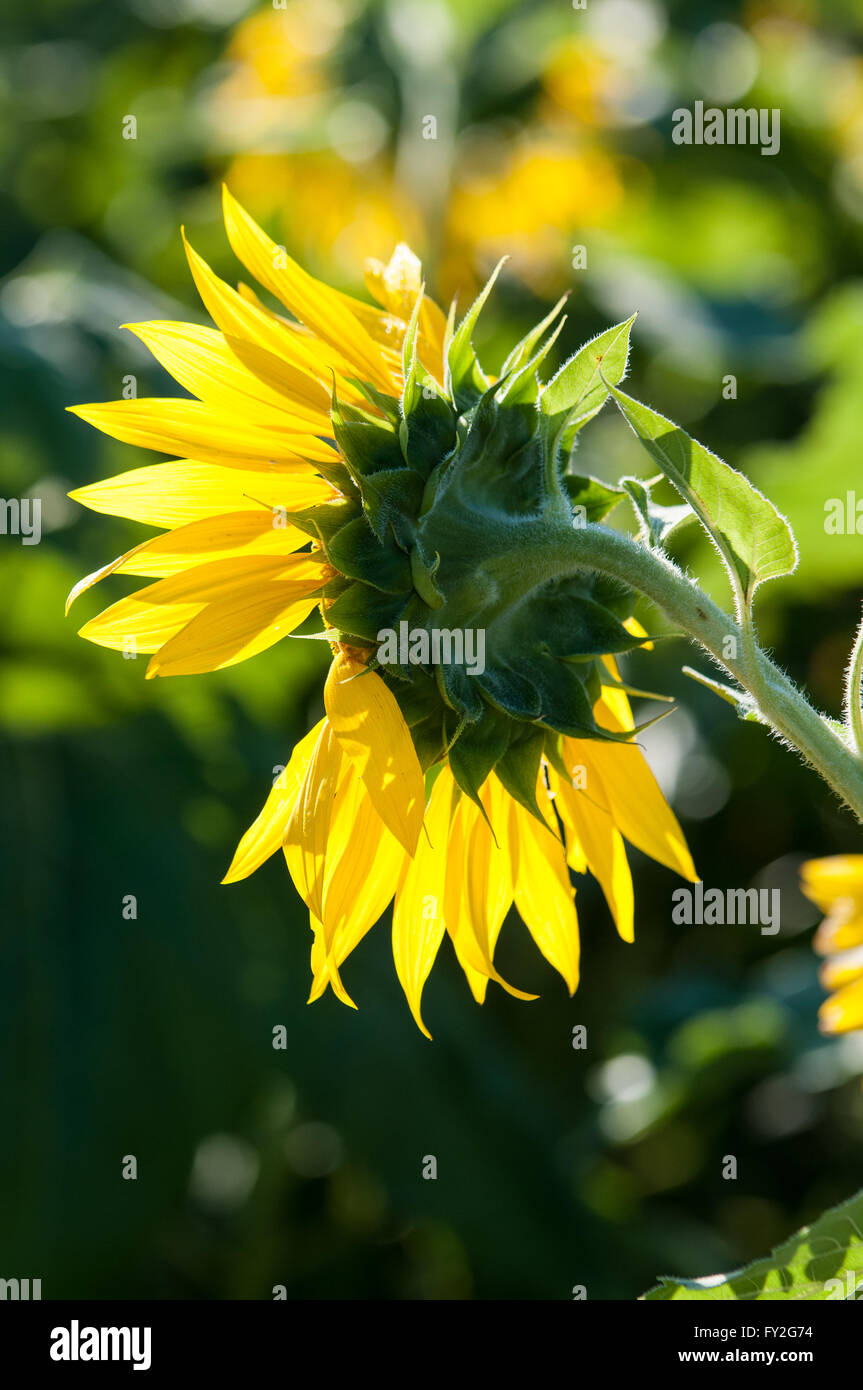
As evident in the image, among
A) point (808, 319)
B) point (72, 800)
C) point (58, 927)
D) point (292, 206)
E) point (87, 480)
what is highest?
point (292, 206)

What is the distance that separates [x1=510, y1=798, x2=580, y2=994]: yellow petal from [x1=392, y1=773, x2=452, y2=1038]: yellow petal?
71 mm

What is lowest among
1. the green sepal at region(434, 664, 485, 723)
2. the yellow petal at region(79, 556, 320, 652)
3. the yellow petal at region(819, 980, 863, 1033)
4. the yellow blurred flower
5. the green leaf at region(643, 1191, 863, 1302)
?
the green leaf at region(643, 1191, 863, 1302)

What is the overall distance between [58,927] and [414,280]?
1.94 m

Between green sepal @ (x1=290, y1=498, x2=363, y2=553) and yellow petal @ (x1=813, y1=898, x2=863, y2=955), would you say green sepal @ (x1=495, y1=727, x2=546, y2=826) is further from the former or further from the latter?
yellow petal @ (x1=813, y1=898, x2=863, y2=955)

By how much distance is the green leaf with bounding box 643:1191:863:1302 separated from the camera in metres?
1.02

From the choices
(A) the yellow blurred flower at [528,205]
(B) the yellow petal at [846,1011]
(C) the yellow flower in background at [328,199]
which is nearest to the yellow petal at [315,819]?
(B) the yellow petal at [846,1011]

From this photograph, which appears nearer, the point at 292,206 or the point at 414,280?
the point at 414,280

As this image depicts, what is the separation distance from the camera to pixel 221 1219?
271cm

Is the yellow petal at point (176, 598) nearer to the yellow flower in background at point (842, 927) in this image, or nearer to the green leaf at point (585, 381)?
the green leaf at point (585, 381)

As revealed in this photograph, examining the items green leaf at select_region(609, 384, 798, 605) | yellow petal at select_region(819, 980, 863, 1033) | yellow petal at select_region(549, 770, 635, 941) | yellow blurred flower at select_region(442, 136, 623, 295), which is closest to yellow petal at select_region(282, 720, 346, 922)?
yellow petal at select_region(549, 770, 635, 941)

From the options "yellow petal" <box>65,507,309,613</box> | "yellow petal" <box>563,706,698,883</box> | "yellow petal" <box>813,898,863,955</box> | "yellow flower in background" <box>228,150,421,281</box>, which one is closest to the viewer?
"yellow petal" <box>65,507,309,613</box>

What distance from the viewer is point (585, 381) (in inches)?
43.8
